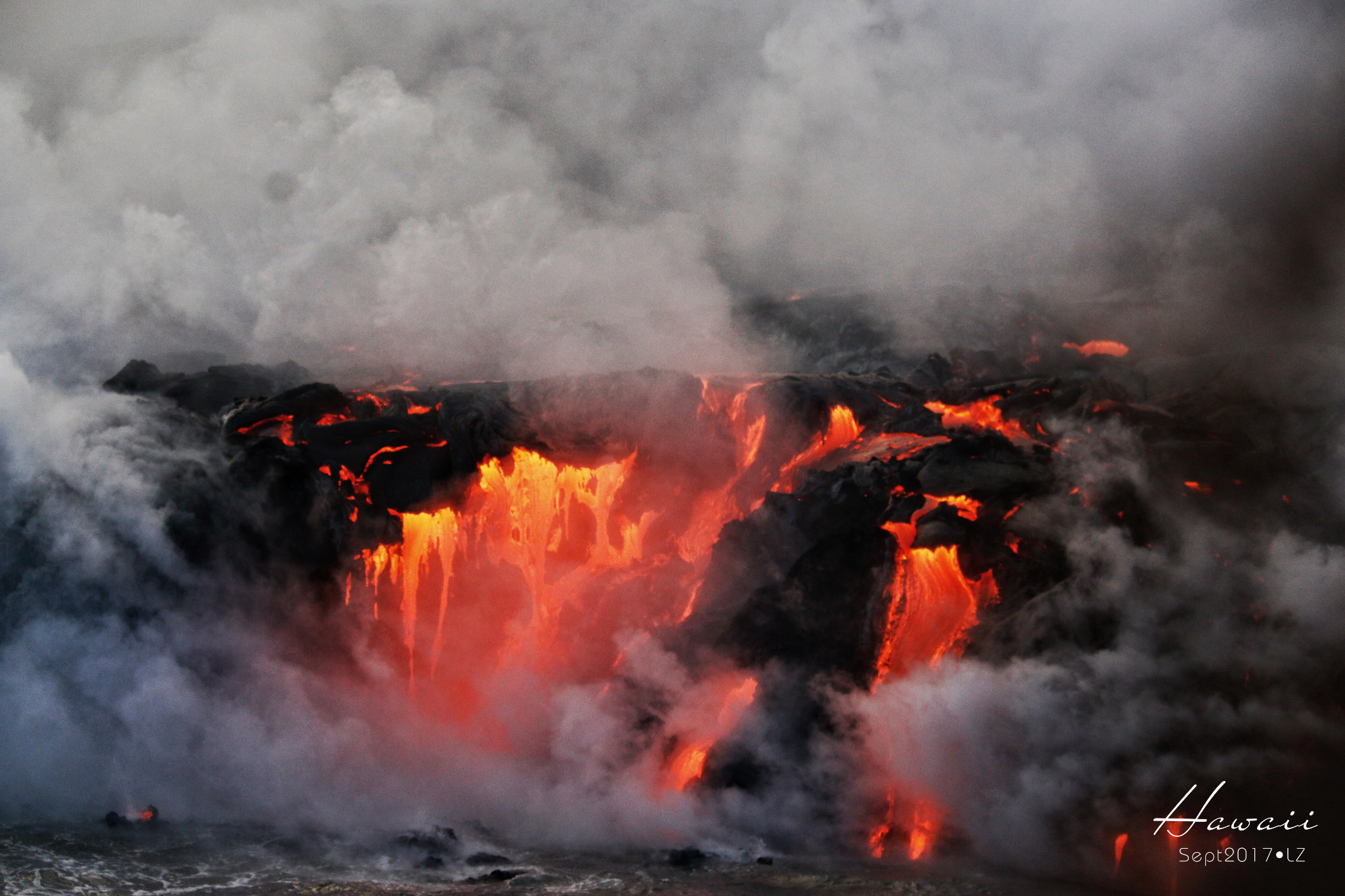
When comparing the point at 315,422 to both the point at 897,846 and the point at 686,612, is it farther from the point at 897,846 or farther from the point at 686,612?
the point at 897,846

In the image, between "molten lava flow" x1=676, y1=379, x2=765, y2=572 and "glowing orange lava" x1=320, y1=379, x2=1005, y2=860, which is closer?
"glowing orange lava" x1=320, y1=379, x2=1005, y2=860

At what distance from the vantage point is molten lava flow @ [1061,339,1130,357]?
40.0m

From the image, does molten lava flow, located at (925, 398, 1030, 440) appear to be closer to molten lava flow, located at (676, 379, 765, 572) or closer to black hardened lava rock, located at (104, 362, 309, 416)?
molten lava flow, located at (676, 379, 765, 572)

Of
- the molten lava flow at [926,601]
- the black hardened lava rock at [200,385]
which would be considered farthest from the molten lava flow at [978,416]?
the black hardened lava rock at [200,385]

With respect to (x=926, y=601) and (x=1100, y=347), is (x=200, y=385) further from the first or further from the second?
(x=1100, y=347)

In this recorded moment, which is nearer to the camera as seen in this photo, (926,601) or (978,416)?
(926,601)

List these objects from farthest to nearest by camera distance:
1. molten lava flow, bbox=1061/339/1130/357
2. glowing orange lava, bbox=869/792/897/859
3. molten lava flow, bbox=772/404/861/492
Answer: molten lava flow, bbox=1061/339/1130/357 → molten lava flow, bbox=772/404/861/492 → glowing orange lava, bbox=869/792/897/859

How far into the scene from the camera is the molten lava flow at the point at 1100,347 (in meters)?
40.0

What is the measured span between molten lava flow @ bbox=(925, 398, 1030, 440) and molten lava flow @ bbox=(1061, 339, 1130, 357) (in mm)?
13666

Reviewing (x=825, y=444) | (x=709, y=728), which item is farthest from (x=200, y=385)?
(x=825, y=444)

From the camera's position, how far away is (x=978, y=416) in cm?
2884

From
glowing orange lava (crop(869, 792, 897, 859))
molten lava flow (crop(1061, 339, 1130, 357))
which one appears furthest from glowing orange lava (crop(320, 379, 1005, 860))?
molten lava flow (crop(1061, 339, 1130, 357))

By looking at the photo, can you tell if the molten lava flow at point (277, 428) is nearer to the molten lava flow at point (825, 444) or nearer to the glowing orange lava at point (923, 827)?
the molten lava flow at point (825, 444)

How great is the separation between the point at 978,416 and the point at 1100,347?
15.0 m
